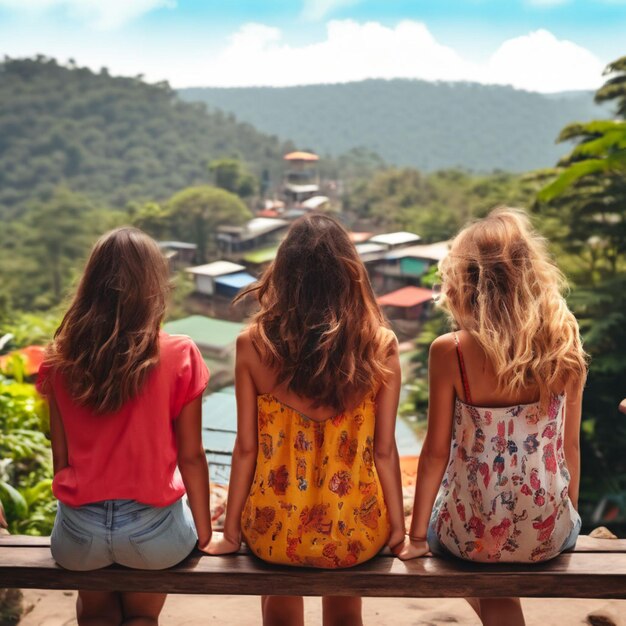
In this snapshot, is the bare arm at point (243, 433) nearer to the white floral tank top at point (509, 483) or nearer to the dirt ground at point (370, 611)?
the white floral tank top at point (509, 483)

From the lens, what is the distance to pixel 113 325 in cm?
163

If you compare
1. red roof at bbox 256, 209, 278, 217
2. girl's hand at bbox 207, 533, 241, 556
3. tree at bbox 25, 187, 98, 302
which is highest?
girl's hand at bbox 207, 533, 241, 556

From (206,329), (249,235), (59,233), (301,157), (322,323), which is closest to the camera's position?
(322,323)

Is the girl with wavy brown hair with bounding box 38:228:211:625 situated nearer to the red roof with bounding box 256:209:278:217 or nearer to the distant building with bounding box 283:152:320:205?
the distant building with bounding box 283:152:320:205

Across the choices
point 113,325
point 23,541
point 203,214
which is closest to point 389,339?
point 113,325

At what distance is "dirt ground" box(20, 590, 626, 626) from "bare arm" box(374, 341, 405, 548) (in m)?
1.14

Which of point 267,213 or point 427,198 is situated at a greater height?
point 427,198

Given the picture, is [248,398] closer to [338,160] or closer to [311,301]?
→ [311,301]

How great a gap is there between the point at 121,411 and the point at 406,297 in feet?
35.6

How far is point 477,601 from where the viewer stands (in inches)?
71.1

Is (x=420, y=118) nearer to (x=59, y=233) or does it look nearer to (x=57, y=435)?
(x=59, y=233)

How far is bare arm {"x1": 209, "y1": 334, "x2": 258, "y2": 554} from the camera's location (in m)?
1.66

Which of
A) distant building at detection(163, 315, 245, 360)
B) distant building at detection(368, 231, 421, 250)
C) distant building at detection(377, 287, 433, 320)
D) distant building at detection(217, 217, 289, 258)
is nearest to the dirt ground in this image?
distant building at detection(377, 287, 433, 320)

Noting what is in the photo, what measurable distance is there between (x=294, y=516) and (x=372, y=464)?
0.63 ft
